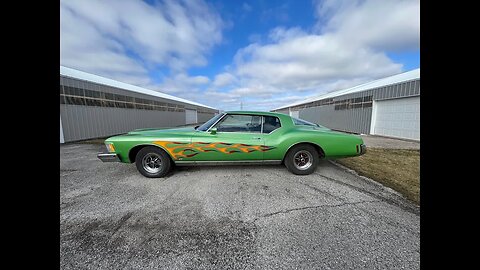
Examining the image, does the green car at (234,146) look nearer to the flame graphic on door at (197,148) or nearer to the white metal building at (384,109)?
the flame graphic on door at (197,148)

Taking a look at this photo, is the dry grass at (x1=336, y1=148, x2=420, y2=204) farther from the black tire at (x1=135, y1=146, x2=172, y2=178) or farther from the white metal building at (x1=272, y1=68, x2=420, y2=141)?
the white metal building at (x1=272, y1=68, x2=420, y2=141)

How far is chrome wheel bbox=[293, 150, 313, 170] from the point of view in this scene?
3.54 metres

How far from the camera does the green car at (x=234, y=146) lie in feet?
10.7

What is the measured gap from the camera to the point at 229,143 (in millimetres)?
3301

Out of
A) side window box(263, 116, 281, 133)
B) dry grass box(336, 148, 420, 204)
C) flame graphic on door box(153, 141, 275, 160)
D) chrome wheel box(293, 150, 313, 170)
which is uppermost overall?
side window box(263, 116, 281, 133)

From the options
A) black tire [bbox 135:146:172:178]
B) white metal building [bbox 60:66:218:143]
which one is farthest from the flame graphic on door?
white metal building [bbox 60:66:218:143]

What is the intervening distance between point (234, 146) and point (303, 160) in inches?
62.6

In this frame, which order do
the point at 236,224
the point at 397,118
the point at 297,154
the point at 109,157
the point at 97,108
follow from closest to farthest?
the point at 236,224
the point at 109,157
the point at 297,154
the point at 397,118
the point at 97,108

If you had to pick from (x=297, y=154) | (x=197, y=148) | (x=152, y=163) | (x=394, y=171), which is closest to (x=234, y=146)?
(x=197, y=148)

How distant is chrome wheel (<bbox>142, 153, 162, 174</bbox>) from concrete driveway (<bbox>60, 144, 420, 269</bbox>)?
219mm

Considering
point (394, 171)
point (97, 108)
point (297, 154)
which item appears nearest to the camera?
point (297, 154)

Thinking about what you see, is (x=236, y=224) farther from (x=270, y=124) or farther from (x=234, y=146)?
(x=270, y=124)
